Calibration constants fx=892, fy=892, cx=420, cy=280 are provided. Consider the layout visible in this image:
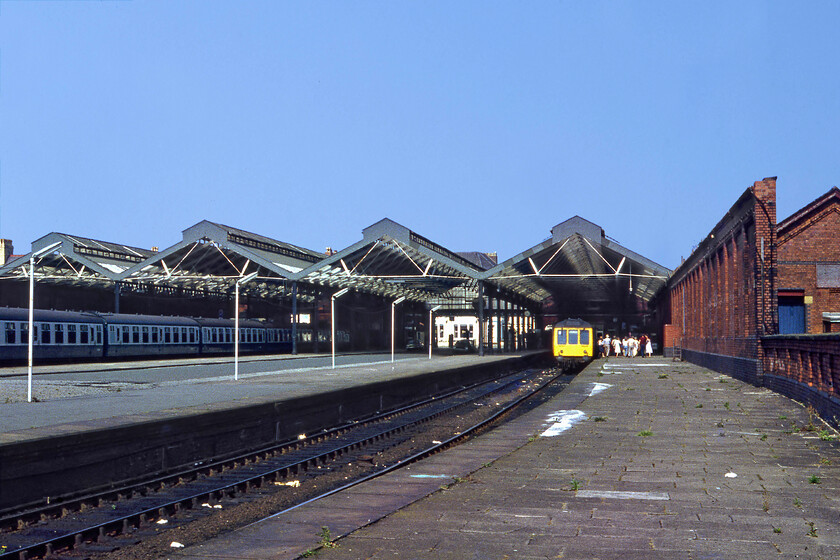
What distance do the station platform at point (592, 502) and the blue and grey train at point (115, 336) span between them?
2696cm

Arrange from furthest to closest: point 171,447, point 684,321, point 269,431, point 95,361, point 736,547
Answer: point 684,321 → point 95,361 → point 269,431 → point 171,447 → point 736,547

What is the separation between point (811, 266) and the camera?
3116cm

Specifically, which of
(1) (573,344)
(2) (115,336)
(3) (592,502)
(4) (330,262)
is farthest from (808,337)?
(4) (330,262)

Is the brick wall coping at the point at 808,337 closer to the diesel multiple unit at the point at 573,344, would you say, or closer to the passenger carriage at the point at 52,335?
the diesel multiple unit at the point at 573,344

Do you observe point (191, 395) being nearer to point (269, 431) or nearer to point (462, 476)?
point (269, 431)

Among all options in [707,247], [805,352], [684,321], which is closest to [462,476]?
[805,352]

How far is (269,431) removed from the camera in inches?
694

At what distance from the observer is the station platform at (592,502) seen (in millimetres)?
6770

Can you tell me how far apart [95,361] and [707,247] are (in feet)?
93.3

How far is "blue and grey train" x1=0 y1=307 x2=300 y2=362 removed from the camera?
3575cm

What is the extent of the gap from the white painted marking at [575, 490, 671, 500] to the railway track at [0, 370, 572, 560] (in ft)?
9.34

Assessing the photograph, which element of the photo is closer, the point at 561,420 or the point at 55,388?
the point at 561,420

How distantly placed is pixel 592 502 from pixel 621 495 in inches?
→ 21.2

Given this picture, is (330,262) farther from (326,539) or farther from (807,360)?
(326,539)
